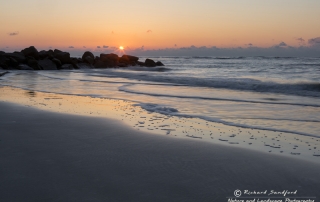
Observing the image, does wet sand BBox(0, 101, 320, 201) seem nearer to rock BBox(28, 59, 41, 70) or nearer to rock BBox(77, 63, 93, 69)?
rock BBox(28, 59, 41, 70)

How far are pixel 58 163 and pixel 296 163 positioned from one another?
3212 mm

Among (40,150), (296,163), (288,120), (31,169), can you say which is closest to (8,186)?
(31,169)

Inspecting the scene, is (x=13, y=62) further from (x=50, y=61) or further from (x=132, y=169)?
(x=132, y=169)

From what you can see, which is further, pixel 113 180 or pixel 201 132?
pixel 201 132

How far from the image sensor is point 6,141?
5234mm

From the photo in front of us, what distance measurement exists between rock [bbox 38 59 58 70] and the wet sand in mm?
32054

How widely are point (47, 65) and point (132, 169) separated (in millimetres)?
35086

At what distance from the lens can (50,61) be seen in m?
37.2

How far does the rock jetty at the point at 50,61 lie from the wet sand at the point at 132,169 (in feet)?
104

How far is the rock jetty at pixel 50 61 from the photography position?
3469 centimetres

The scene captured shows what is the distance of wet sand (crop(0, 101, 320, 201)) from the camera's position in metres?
3.36

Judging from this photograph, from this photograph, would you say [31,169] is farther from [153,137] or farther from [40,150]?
[153,137]

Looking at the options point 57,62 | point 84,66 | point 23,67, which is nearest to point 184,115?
point 23,67

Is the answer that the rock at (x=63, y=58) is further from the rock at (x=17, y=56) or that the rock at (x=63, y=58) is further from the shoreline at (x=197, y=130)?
the shoreline at (x=197, y=130)
